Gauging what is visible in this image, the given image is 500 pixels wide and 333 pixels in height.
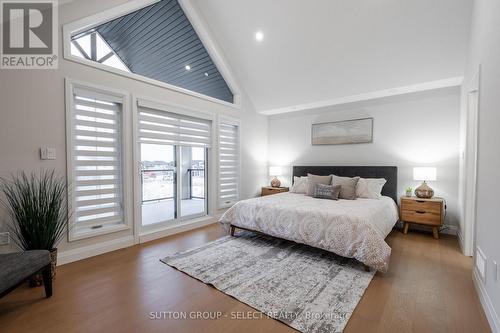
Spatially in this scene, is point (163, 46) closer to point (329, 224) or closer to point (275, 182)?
point (275, 182)

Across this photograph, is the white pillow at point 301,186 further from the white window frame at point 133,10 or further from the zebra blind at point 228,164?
the white window frame at point 133,10

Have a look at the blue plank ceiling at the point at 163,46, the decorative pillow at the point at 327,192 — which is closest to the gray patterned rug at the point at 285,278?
the decorative pillow at the point at 327,192

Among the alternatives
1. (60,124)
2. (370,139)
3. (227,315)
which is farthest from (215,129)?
(227,315)

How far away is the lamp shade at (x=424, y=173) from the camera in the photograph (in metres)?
3.50

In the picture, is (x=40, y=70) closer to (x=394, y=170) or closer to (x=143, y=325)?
(x=143, y=325)

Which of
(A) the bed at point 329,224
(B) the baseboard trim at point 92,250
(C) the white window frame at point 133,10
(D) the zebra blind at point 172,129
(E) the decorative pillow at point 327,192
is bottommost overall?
(B) the baseboard trim at point 92,250

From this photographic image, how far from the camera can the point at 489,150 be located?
181 centimetres

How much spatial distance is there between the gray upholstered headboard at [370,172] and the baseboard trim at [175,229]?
2.30 meters

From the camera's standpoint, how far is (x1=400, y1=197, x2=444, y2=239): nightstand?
3.36 meters

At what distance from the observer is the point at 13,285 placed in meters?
1.68

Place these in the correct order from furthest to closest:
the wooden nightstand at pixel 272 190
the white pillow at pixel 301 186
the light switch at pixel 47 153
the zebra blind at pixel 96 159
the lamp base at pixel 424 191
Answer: the wooden nightstand at pixel 272 190 → the white pillow at pixel 301 186 → the lamp base at pixel 424 191 → the zebra blind at pixel 96 159 → the light switch at pixel 47 153

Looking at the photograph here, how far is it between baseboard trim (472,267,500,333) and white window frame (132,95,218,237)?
11.9ft

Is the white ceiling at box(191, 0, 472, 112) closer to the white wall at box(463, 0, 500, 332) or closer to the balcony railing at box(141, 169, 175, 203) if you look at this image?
the white wall at box(463, 0, 500, 332)

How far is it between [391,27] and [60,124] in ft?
14.0
